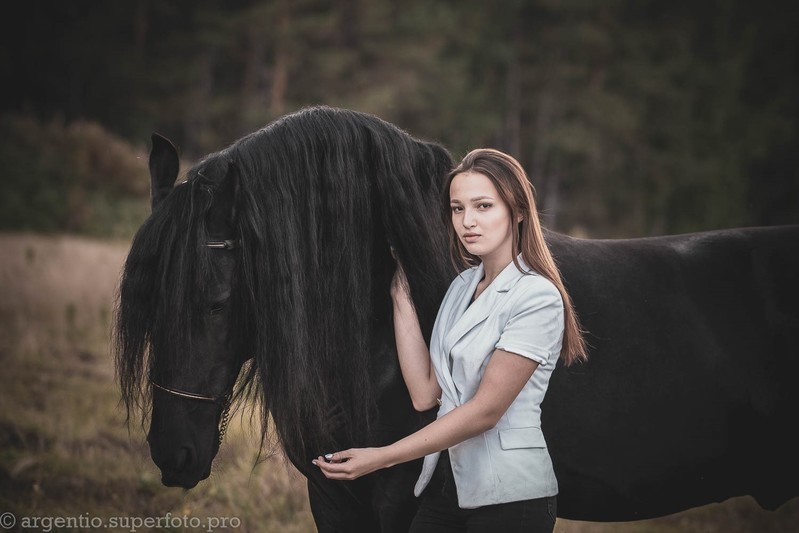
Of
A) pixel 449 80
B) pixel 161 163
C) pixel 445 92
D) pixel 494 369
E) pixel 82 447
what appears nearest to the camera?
pixel 494 369

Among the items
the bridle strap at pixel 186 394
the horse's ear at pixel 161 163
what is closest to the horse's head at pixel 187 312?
the bridle strap at pixel 186 394

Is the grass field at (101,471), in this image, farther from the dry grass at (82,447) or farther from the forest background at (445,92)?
the forest background at (445,92)

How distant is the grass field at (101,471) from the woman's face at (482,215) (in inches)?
47.8

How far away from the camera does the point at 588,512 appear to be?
2.51 metres

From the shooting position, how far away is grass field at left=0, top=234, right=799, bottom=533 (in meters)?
4.19

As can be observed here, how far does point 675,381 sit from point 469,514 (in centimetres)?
105

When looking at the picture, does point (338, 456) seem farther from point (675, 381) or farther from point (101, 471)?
point (101, 471)

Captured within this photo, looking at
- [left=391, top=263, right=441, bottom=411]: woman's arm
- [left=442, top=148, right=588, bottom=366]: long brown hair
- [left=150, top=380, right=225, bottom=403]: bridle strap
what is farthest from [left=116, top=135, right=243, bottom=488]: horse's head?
[left=442, top=148, right=588, bottom=366]: long brown hair

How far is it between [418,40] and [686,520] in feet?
72.3

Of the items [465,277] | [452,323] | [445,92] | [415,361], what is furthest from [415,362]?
[445,92]

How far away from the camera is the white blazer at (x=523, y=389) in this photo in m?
1.80

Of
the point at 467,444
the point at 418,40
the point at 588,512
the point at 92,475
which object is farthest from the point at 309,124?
the point at 418,40

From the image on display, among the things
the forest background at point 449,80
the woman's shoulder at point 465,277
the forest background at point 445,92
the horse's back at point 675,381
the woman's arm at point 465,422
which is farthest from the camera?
the forest background at point 449,80

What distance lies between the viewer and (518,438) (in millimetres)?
1839
